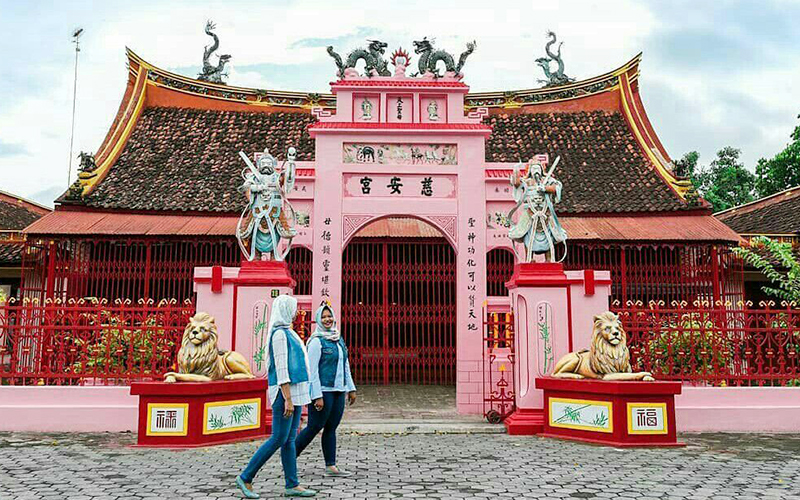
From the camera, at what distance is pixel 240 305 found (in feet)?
25.9

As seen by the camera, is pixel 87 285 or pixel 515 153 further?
pixel 515 153

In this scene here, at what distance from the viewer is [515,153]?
14.7 m

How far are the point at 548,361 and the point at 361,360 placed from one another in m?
5.02

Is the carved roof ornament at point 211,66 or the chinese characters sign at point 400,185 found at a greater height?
the carved roof ornament at point 211,66

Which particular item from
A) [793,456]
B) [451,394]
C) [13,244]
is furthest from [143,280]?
[793,456]

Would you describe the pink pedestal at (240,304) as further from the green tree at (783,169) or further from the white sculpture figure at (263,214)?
the green tree at (783,169)

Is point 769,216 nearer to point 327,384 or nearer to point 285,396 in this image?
point 327,384

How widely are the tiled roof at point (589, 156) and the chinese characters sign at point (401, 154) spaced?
4331 millimetres

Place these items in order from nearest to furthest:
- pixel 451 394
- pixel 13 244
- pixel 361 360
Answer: pixel 451 394, pixel 361 360, pixel 13 244

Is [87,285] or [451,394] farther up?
[87,285]

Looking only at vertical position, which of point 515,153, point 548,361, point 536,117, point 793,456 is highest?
point 536,117

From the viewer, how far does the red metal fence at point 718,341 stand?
25.3 feet

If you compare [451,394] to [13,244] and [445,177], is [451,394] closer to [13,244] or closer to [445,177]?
[445,177]

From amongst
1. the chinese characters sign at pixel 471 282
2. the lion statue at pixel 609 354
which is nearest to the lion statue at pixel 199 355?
the chinese characters sign at pixel 471 282
